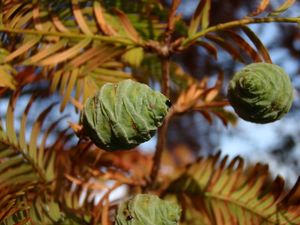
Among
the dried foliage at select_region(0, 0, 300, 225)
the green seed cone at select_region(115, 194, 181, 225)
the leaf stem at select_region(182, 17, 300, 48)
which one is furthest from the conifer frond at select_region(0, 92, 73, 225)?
the leaf stem at select_region(182, 17, 300, 48)

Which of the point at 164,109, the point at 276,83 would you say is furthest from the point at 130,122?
the point at 276,83

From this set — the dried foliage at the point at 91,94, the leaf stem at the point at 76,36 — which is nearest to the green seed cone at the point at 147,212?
the dried foliage at the point at 91,94

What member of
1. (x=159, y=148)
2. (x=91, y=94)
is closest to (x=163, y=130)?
(x=159, y=148)

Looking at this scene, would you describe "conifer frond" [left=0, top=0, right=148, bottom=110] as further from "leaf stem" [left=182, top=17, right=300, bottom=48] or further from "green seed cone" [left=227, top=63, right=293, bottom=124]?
"green seed cone" [left=227, top=63, right=293, bottom=124]

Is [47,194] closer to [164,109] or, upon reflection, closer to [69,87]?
[69,87]

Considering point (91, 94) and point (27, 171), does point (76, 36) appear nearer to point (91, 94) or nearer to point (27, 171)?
point (91, 94)

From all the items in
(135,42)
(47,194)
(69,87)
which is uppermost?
(135,42)
